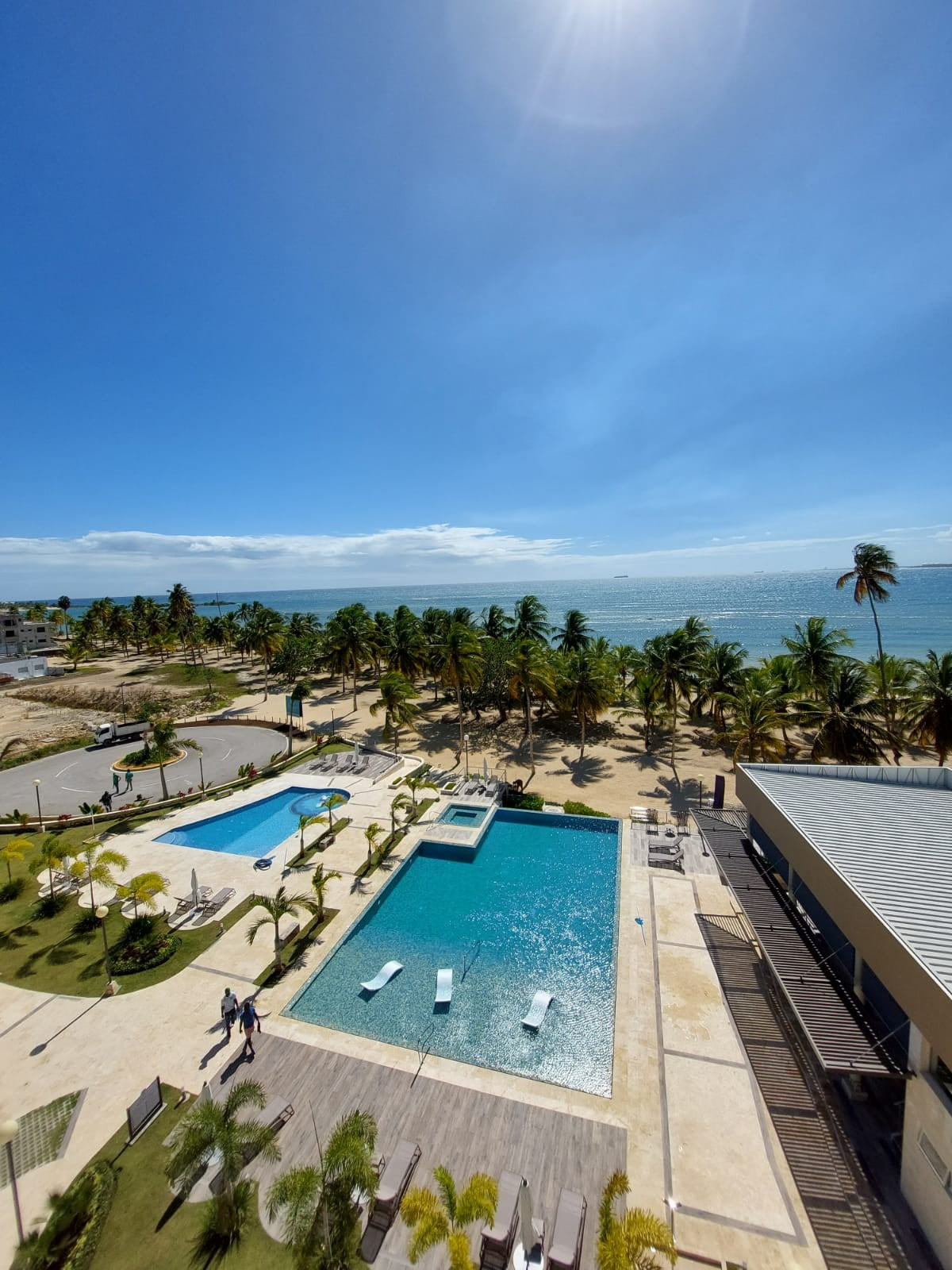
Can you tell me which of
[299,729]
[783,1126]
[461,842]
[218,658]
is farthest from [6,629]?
[783,1126]

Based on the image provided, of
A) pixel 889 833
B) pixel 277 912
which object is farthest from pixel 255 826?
pixel 889 833

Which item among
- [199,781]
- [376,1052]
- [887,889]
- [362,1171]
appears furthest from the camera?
[199,781]

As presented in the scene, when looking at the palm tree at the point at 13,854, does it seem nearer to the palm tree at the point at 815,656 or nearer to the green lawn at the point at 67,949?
the green lawn at the point at 67,949

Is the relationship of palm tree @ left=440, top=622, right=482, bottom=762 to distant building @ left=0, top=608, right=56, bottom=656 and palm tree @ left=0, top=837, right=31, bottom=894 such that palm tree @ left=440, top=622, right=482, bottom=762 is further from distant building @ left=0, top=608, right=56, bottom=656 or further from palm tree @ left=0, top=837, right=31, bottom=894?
distant building @ left=0, top=608, right=56, bottom=656

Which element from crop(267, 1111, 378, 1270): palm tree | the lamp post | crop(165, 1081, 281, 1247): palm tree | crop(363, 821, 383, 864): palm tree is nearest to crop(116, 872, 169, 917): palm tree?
the lamp post

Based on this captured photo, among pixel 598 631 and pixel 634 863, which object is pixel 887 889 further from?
pixel 598 631
